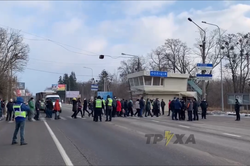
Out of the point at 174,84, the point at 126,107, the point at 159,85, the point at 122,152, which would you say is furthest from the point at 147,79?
the point at 122,152

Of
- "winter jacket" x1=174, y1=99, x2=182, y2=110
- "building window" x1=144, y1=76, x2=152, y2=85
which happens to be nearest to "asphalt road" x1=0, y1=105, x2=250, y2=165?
"winter jacket" x1=174, y1=99, x2=182, y2=110

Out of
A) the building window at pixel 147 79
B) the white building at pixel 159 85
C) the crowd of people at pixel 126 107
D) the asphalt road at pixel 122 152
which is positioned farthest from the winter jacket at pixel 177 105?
the building window at pixel 147 79

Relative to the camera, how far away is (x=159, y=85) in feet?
176

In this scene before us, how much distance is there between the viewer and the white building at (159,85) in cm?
5181

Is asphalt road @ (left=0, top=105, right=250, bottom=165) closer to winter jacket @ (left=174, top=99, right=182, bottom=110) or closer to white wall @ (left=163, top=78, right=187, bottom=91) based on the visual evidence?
winter jacket @ (left=174, top=99, right=182, bottom=110)

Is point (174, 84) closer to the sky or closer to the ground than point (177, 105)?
closer to the sky

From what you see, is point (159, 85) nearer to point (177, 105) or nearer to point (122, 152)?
point (177, 105)

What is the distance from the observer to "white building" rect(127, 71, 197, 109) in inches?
2040

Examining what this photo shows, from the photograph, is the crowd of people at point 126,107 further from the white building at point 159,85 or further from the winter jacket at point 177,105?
the white building at point 159,85

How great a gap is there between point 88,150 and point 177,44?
2508 inches

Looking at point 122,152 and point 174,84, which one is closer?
point 122,152

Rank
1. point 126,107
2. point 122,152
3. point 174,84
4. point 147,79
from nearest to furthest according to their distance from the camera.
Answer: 1. point 122,152
2. point 126,107
3. point 147,79
4. point 174,84

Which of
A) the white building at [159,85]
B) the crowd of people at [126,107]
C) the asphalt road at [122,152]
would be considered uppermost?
the white building at [159,85]

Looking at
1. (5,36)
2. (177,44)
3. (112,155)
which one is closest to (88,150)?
(112,155)
